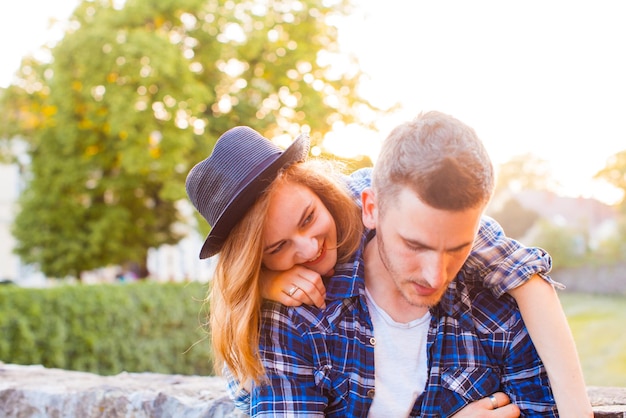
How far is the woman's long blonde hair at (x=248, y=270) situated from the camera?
224cm

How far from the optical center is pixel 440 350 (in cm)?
226

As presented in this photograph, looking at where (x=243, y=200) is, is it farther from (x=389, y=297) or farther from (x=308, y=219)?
(x=389, y=297)

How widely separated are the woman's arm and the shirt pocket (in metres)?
0.19

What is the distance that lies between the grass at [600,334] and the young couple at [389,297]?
8.65m

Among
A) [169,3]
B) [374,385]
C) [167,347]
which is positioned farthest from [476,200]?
[169,3]

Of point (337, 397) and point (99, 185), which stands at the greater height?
point (337, 397)

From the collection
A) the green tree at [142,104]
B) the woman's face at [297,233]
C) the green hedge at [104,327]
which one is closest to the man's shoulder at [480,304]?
the woman's face at [297,233]

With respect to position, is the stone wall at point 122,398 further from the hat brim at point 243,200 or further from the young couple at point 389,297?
the hat brim at point 243,200

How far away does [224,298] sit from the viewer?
238 cm

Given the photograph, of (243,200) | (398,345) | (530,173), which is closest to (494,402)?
(398,345)

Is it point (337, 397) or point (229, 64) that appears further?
point (229, 64)

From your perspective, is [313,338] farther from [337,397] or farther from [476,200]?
[476,200]

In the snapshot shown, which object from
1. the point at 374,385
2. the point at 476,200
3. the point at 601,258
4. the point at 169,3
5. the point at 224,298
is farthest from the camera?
the point at 601,258

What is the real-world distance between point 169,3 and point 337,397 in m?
13.8
